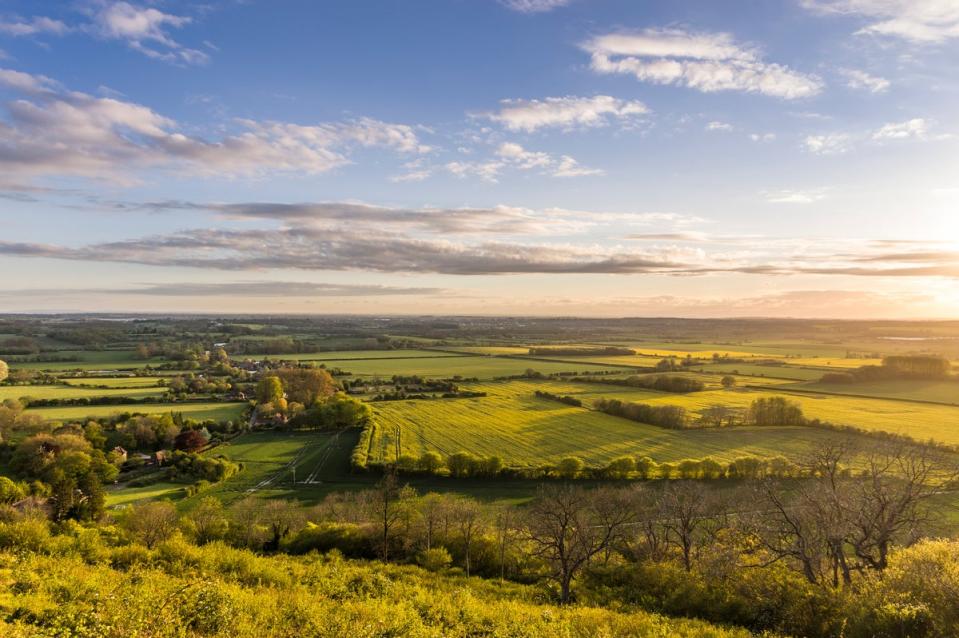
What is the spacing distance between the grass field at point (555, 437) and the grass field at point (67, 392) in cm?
5036

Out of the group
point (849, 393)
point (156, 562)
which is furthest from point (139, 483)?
point (849, 393)

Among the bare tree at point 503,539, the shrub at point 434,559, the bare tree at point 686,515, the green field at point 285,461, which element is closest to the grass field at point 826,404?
the green field at point 285,461

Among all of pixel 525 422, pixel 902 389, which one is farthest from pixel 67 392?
pixel 902 389

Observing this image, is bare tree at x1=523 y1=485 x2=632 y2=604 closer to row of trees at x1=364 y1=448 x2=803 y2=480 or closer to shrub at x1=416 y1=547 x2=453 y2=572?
shrub at x1=416 y1=547 x2=453 y2=572

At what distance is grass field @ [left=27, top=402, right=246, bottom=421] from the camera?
8125 centimetres

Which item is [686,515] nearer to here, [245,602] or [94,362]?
[245,602]

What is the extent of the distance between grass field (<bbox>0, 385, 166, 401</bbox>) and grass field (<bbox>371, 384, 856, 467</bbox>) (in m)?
50.4

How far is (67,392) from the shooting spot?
323 ft

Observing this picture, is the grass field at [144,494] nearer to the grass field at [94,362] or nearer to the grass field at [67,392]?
the grass field at [67,392]

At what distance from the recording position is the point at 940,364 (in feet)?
423

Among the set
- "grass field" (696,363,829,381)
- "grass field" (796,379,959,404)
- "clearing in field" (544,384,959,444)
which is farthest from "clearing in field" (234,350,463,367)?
"grass field" (796,379,959,404)

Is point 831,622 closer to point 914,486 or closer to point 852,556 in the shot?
point 914,486

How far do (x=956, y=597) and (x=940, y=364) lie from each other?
150 metres

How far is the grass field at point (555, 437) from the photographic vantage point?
2756 inches
